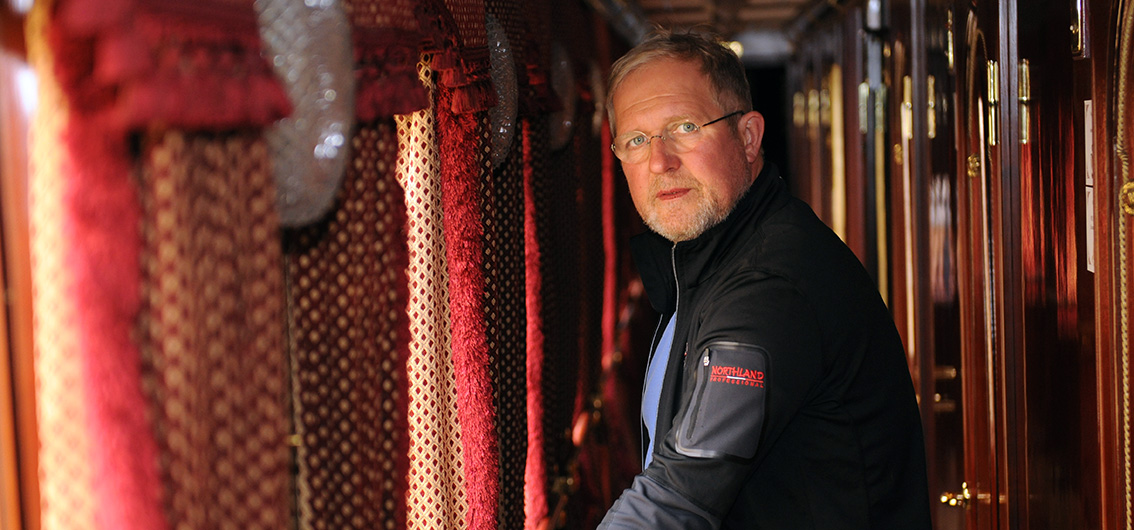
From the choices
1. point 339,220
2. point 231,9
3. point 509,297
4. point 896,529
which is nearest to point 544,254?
point 509,297

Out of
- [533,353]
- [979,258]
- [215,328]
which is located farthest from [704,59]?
[215,328]

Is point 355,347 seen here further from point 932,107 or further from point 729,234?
point 932,107

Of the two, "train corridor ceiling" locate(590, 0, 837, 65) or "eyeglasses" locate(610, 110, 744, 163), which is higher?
"train corridor ceiling" locate(590, 0, 837, 65)

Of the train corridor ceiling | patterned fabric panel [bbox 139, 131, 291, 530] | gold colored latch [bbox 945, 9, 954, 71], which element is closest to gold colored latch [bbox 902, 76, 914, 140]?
gold colored latch [bbox 945, 9, 954, 71]

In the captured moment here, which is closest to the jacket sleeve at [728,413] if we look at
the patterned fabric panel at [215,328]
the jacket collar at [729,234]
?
the jacket collar at [729,234]

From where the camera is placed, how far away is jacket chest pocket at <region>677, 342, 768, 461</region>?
1.33 metres

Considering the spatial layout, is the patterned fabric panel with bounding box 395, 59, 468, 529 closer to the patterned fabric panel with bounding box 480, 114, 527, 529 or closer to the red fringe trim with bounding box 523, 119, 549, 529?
the patterned fabric panel with bounding box 480, 114, 527, 529

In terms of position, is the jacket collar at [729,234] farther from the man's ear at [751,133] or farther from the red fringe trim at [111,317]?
the red fringe trim at [111,317]

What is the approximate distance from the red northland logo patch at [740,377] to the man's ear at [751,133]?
0.65m

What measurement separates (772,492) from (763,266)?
0.38 m

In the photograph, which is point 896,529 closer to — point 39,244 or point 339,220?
point 339,220

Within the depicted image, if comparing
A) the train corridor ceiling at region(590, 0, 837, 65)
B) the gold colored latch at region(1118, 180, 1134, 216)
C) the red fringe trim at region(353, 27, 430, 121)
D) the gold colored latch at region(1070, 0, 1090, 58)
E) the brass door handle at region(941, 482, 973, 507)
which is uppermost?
the train corridor ceiling at region(590, 0, 837, 65)

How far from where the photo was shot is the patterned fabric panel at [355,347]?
1.08m

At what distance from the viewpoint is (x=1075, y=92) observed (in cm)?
167
